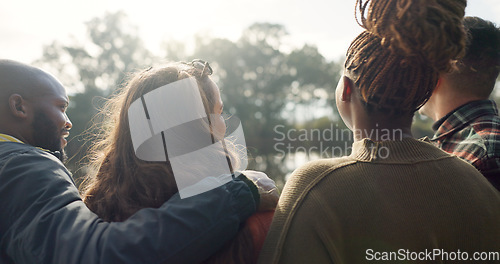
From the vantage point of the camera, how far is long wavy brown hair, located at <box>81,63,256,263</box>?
1.42m

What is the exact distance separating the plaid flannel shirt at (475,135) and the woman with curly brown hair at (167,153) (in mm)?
1044

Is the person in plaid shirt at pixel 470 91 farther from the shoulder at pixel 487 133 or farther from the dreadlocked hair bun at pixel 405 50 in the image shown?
the dreadlocked hair bun at pixel 405 50

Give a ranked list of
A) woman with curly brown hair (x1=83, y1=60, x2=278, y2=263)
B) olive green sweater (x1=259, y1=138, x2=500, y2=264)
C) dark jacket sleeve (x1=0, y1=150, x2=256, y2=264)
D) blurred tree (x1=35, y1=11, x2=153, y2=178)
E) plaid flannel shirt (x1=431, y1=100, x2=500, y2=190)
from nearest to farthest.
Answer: dark jacket sleeve (x1=0, y1=150, x2=256, y2=264), olive green sweater (x1=259, y1=138, x2=500, y2=264), woman with curly brown hair (x1=83, y1=60, x2=278, y2=263), plaid flannel shirt (x1=431, y1=100, x2=500, y2=190), blurred tree (x1=35, y1=11, x2=153, y2=178)

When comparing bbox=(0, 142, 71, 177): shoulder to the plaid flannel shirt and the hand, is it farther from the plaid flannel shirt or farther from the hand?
the plaid flannel shirt

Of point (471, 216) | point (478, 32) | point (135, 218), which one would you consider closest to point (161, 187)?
point (135, 218)

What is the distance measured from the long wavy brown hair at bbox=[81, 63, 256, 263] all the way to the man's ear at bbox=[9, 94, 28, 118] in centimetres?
35

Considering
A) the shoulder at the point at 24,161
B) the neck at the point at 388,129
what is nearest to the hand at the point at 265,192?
the neck at the point at 388,129

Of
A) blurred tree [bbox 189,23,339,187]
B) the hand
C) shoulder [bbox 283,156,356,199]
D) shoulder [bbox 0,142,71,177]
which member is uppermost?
shoulder [bbox 0,142,71,177]

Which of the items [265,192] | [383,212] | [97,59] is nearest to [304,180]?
[265,192]

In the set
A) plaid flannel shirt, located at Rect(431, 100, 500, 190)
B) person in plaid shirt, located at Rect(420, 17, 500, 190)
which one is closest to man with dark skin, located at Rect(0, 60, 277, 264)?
plaid flannel shirt, located at Rect(431, 100, 500, 190)

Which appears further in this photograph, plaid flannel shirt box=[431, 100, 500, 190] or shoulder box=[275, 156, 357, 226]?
plaid flannel shirt box=[431, 100, 500, 190]

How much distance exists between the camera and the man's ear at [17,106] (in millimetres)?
1739

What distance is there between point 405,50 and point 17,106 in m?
1.57

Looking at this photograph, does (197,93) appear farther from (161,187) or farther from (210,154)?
(161,187)
